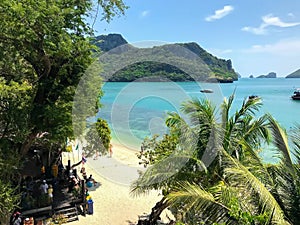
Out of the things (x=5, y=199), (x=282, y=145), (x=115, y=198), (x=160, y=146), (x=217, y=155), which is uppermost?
(x=282, y=145)

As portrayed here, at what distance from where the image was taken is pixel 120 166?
19.9 m

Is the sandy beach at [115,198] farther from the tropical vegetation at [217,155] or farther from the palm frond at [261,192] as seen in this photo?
the palm frond at [261,192]

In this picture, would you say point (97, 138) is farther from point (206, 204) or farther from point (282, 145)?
point (282, 145)

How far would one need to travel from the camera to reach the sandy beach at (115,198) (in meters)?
11.1

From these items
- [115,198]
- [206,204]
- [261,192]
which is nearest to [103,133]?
[115,198]

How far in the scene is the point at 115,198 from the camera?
13.2m

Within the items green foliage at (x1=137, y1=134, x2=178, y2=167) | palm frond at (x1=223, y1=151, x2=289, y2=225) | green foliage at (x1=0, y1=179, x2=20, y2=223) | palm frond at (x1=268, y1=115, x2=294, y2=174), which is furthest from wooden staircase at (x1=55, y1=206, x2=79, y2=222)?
palm frond at (x1=268, y1=115, x2=294, y2=174)

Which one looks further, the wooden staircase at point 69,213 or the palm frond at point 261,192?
the wooden staircase at point 69,213

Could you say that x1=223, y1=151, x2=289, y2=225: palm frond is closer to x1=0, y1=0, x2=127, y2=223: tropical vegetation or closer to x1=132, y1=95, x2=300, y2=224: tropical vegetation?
x1=132, y1=95, x2=300, y2=224: tropical vegetation

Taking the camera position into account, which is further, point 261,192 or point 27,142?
point 27,142

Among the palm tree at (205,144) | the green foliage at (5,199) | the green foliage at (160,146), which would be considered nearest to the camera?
the palm tree at (205,144)

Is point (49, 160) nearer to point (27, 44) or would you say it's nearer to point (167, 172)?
point (27, 44)

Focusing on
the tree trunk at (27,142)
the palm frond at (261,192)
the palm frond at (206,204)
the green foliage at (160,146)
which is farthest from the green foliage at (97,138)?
the palm frond at (261,192)

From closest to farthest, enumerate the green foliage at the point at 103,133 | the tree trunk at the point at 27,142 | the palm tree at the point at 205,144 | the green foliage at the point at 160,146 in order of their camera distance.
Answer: the palm tree at the point at 205,144 < the green foliage at the point at 160,146 < the tree trunk at the point at 27,142 < the green foliage at the point at 103,133
